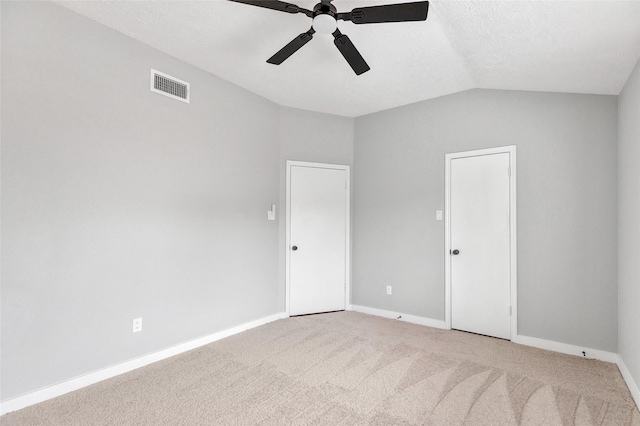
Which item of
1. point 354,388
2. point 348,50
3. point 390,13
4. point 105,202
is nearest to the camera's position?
point 390,13

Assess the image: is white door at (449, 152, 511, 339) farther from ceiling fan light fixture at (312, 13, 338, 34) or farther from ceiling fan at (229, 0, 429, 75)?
ceiling fan light fixture at (312, 13, 338, 34)

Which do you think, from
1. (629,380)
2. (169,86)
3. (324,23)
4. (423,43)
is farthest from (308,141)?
(629,380)

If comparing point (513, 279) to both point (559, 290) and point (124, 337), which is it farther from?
point (124, 337)

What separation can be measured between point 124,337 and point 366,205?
10.3ft

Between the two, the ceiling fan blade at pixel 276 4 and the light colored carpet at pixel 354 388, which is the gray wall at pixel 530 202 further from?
the ceiling fan blade at pixel 276 4

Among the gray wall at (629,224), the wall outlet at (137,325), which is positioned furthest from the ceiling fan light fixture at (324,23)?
the wall outlet at (137,325)

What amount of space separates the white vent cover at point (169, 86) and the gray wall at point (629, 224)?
11.9ft

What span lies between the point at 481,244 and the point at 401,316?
1.35 m

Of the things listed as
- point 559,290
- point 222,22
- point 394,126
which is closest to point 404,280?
point 559,290

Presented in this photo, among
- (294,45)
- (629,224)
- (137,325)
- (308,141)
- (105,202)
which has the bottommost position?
(137,325)

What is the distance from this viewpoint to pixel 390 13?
1904mm

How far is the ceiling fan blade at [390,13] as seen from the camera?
1834 millimetres

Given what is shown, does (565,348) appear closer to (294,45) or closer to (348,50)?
(348,50)

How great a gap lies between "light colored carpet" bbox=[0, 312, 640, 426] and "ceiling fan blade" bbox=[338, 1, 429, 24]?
2428mm
